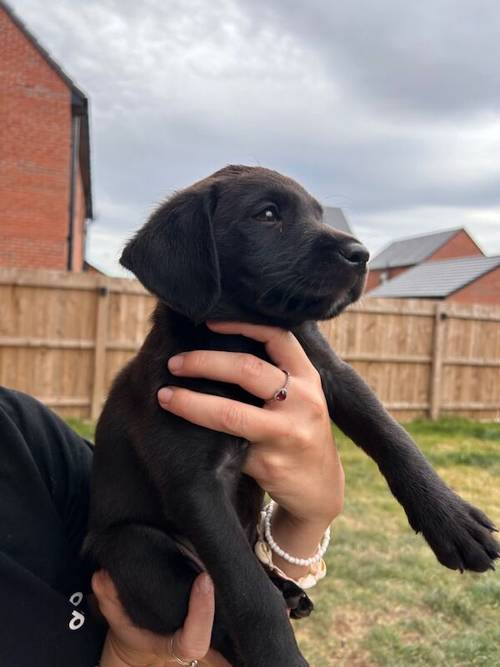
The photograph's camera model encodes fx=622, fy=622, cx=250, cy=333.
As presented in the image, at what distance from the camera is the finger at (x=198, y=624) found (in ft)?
4.93

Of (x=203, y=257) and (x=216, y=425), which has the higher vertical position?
(x=203, y=257)

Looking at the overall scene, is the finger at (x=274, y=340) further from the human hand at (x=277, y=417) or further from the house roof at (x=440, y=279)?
the house roof at (x=440, y=279)

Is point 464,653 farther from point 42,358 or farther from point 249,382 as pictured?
point 42,358

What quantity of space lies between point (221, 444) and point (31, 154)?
44.2ft

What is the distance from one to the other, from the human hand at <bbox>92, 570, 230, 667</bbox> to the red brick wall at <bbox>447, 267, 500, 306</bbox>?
2542 centimetres

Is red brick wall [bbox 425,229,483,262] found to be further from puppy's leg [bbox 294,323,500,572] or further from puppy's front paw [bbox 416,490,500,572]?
puppy's front paw [bbox 416,490,500,572]

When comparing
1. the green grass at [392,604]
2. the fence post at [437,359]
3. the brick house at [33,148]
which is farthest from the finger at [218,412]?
the brick house at [33,148]

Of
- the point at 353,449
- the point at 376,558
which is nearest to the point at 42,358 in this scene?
the point at 353,449

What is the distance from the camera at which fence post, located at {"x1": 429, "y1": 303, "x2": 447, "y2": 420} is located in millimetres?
10070

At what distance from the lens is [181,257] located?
165 centimetres

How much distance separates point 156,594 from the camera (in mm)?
1605

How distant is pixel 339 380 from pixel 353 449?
6203 millimetres

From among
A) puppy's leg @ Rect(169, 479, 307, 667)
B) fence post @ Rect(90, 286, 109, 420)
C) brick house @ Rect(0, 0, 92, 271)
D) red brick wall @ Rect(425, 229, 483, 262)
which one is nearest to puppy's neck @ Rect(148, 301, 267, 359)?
puppy's leg @ Rect(169, 479, 307, 667)

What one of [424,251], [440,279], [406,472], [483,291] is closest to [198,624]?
[406,472]
